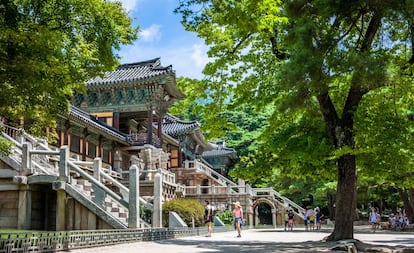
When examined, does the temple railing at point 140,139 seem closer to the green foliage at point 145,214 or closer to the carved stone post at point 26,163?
the green foliage at point 145,214

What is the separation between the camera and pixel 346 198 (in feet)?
47.4

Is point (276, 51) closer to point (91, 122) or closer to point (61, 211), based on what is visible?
point (61, 211)

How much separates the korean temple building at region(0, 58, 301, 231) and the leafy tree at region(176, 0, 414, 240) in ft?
15.0

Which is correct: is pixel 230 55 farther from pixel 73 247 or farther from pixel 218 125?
pixel 73 247

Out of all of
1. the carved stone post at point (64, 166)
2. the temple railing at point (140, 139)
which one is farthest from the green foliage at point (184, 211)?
the temple railing at point (140, 139)

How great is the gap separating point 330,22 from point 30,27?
7.79 meters

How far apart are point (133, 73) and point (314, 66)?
1126 inches

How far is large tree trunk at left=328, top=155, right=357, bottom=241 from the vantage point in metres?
14.5

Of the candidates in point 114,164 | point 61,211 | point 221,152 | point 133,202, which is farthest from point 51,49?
point 221,152

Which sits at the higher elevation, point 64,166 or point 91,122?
point 91,122

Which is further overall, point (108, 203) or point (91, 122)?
point (91, 122)

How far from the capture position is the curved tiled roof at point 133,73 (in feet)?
120

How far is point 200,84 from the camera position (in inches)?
674

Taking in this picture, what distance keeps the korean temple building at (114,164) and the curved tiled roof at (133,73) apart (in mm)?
85
